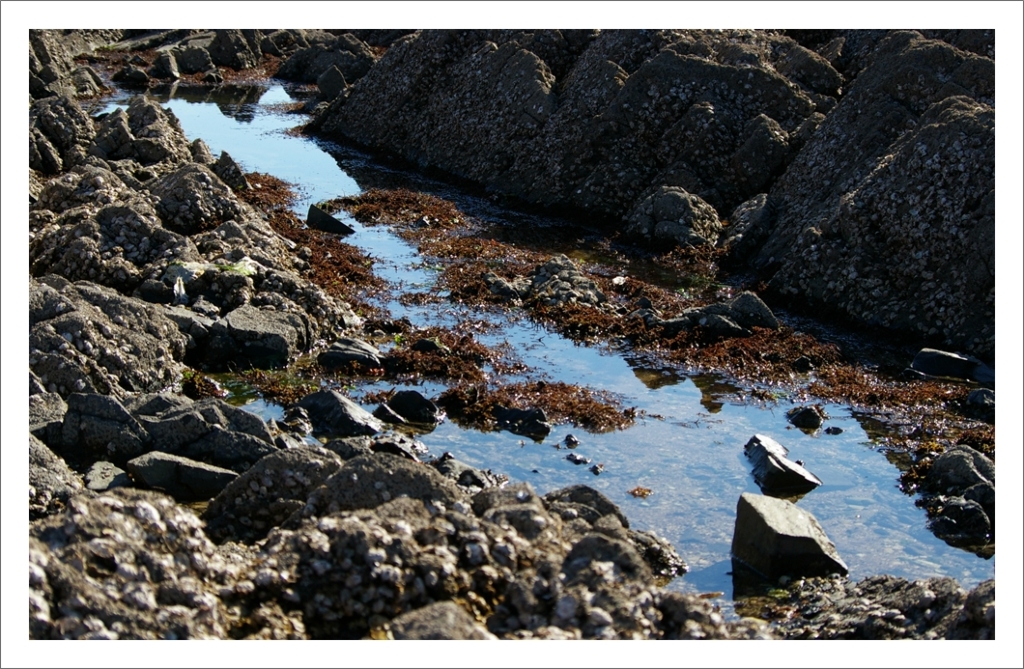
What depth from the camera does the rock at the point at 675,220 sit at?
1056 inches

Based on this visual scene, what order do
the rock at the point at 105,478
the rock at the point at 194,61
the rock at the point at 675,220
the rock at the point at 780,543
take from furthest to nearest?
the rock at the point at 194,61 → the rock at the point at 675,220 → the rock at the point at 105,478 → the rock at the point at 780,543

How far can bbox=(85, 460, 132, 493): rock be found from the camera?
507 inches

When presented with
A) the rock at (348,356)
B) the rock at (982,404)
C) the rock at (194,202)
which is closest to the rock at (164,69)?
Result: the rock at (194,202)

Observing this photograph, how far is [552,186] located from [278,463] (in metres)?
20.3

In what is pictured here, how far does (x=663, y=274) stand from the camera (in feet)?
83.3

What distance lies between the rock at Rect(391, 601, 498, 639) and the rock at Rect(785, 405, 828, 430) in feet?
33.0

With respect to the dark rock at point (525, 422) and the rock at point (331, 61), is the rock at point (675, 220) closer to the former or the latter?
the dark rock at point (525, 422)

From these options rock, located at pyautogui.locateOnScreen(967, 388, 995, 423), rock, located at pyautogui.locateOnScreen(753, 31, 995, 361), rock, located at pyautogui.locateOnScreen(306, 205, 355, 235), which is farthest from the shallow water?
rock, located at pyautogui.locateOnScreen(306, 205, 355, 235)

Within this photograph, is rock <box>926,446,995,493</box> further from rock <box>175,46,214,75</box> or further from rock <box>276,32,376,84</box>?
rock <box>175,46,214,75</box>

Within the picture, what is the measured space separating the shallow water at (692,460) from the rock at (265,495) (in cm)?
367

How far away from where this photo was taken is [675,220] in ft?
89.4

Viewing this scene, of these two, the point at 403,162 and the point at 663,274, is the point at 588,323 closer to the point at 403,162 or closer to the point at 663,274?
the point at 663,274

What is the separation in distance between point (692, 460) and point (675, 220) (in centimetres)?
1266

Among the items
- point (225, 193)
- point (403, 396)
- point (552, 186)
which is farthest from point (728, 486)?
point (552, 186)
